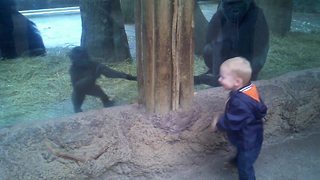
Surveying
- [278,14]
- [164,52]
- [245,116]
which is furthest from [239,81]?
[278,14]

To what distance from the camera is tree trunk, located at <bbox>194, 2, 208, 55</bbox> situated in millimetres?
2882

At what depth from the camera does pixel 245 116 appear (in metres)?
2.29

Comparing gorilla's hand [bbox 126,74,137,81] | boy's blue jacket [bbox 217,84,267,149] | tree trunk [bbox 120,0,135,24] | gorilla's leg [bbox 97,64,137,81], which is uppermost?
tree trunk [bbox 120,0,135,24]

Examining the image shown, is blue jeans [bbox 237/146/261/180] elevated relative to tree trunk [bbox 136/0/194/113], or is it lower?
lower

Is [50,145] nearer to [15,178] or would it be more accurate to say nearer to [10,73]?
[15,178]

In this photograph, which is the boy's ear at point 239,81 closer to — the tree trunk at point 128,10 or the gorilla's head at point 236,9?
the tree trunk at point 128,10

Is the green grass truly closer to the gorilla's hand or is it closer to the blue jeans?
the gorilla's hand

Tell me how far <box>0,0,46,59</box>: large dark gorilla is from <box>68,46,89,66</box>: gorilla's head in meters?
0.20

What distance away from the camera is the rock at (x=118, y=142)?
2400 millimetres

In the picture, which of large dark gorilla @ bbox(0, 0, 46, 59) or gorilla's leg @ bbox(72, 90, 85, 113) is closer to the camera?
large dark gorilla @ bbox(0, 0, 46, 59)

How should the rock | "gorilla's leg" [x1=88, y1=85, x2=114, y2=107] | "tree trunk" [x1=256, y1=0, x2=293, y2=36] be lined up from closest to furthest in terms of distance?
the rock < "gorilla's leg" [x1=88, y1=85, x2=114, y2=107] < "tree trunk" [x1=256, y1=0, x2=293, y2=36]

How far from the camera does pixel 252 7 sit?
3.28 meters

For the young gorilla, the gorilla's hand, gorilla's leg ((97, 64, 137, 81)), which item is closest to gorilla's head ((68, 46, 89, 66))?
the young gorilla

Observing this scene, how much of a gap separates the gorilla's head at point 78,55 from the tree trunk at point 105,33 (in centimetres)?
4
